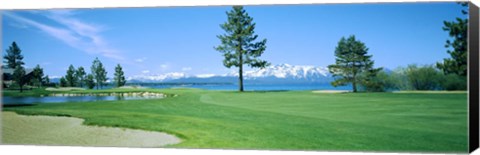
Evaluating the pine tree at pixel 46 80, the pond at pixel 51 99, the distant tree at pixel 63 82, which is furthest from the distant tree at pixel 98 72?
the pine tree at pixel 46 80

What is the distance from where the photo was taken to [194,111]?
11938mm

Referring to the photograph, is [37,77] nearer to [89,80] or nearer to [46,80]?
[46,80]

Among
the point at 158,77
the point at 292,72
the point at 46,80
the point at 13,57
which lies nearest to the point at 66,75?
the point at 46,80

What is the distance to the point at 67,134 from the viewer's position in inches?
473

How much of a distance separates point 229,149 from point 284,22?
7.94 ft

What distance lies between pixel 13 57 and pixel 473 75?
8.21m

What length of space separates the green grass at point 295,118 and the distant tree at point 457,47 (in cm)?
42

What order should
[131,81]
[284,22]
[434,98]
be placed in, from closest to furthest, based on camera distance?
[434,98]
[284,22]
[131,81]

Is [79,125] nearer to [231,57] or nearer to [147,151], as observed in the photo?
[147,151]

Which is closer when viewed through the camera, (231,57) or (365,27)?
(365,27)

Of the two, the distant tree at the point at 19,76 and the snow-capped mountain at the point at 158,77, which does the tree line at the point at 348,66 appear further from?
the snow-capped mountain at the point at 158,77

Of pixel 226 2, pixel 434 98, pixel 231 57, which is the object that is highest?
pixel 226 2

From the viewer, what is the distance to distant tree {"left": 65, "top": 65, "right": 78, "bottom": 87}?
40.8 feet

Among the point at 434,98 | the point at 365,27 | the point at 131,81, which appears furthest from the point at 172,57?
the point at 434,98
